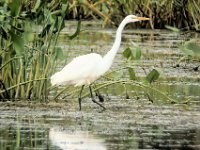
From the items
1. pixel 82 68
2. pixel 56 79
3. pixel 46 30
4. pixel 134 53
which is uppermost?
pixel 46 30

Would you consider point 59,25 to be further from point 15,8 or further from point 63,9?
point 15,8

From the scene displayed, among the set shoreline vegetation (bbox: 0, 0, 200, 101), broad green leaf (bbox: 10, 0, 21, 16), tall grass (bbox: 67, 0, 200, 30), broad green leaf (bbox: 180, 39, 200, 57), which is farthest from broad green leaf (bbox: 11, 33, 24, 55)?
tall grass (bbox: 67, 0, 200, 30)

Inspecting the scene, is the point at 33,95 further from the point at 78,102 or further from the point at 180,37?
the point at 180,37

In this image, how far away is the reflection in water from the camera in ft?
22.9

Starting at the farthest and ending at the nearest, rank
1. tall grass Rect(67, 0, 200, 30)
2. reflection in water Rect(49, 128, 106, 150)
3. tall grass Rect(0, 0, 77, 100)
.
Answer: tall grass Rect(67, 0, 200, 30), tall grass Rect(0, 0, 77, 100), reflection in water Rect(49, 128, 106, 150)

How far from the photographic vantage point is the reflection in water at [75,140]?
22.9 feet

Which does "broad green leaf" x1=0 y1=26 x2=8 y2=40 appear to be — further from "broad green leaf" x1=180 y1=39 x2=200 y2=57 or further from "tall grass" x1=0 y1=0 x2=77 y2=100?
"broad green leaf" x1=180 y1=39 x2=200 y2=57

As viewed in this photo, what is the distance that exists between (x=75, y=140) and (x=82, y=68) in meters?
2.66

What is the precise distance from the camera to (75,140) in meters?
7.33

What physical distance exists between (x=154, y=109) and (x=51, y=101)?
1.28m

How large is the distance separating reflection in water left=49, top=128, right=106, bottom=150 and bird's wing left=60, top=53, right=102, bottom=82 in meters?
2.07

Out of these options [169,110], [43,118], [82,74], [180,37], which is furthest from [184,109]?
[180,37]

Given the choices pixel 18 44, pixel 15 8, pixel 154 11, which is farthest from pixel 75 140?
pixel 154 11

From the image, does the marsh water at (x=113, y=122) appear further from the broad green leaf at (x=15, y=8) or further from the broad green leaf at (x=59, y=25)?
the broad green leaf at (x=15, y=8)
